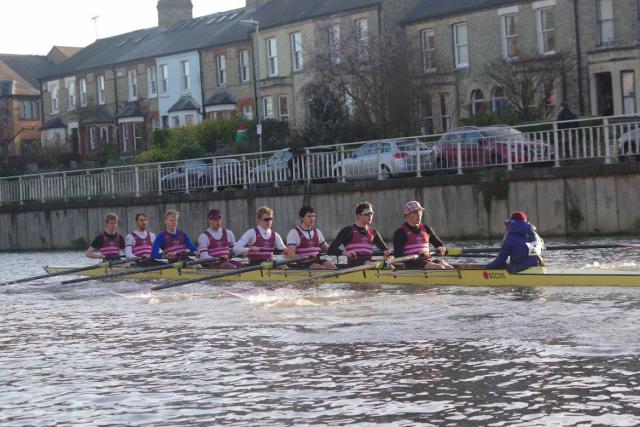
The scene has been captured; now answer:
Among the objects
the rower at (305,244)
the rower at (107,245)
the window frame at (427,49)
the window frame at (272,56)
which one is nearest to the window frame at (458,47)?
the window frame at (427,49)

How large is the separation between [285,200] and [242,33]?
89.7 ft

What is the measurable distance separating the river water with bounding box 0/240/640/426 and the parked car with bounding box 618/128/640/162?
9005 mm

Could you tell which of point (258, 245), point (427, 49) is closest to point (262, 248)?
point (258, 245)

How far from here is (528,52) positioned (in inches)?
1813

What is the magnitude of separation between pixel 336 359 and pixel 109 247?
12.5m

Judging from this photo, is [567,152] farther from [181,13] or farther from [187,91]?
[181,13]

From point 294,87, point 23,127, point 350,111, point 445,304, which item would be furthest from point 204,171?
point 23,127

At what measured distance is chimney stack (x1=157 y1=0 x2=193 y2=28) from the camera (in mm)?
72062

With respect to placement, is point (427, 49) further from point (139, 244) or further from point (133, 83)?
point (139, 244)

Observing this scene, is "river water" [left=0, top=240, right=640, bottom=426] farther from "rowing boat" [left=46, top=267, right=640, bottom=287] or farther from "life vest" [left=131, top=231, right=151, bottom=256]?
"life vest" [left=131, top=231, right=151, bottom=256]

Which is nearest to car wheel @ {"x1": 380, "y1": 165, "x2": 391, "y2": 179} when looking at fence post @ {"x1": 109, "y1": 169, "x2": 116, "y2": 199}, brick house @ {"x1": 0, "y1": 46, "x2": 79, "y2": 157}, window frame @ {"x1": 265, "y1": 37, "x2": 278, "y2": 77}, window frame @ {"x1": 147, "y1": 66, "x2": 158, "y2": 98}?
fence post @ {"x1": 109, "y1": 169, "x2": 116, "y2": 199}

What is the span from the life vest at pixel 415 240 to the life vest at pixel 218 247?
4337 millimetres

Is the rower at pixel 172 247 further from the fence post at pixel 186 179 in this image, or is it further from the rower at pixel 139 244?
the fence post at pixel 186 179

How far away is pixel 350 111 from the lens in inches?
2018
